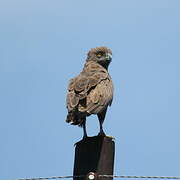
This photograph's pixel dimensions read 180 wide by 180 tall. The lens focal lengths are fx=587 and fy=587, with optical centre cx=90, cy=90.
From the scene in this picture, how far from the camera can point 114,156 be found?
21.4ft

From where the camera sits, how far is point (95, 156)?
6332 mm

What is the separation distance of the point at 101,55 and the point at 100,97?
2.60m

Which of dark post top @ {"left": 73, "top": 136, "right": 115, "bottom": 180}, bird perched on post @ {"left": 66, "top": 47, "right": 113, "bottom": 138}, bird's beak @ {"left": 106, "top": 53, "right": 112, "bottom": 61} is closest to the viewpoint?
dark post top @ {"left": 73, "top": 136, "right": 115, "bottom": 180}

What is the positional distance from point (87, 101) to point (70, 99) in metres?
0.35

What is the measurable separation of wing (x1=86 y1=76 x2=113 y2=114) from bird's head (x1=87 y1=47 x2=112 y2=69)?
149 cm

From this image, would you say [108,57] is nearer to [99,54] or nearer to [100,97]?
[99,54]

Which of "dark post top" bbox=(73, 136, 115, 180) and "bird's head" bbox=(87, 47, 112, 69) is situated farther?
"bird's head" bbox=(87, 47, 112, 69)

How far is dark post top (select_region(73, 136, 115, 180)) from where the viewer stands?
6.16 metres

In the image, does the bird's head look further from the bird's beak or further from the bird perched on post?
the bird perched on post

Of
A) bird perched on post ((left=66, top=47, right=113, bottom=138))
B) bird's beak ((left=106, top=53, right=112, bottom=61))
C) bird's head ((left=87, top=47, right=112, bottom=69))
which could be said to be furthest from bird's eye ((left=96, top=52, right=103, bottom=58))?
bird perched on post ((left=66, top=47, right=113, bottom=138))

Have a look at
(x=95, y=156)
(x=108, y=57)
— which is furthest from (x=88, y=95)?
(x=108, y=57)

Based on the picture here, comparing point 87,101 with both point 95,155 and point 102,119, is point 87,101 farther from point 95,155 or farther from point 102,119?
point 95,155

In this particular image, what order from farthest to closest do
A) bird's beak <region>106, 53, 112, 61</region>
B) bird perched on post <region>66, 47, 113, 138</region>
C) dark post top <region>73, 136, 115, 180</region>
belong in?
bird's beak <region>106, 53, 112, 61</region> < bird perched on post <region>66, 47, 113, 138</region> < dark post top <region>73, 136, 115, 180</region>

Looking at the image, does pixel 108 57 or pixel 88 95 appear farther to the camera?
pixel 108 57
